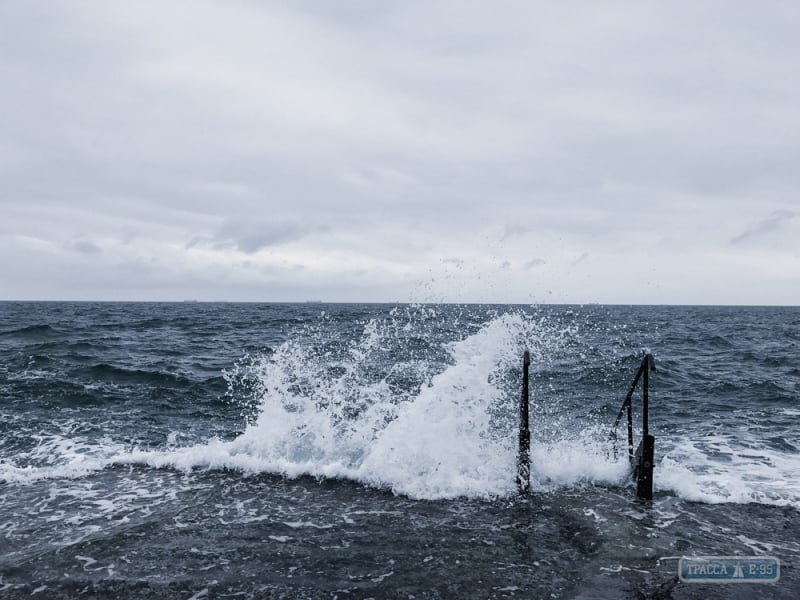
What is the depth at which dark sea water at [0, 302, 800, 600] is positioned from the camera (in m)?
7.56

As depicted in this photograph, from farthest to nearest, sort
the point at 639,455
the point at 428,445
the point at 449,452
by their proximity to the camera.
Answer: the point at 428,445 → the point at 449,452 → the point at 639,455

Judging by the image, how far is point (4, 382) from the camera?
1973 centimetres

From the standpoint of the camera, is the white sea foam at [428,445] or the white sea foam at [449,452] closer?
the white sea foam at [449,452]

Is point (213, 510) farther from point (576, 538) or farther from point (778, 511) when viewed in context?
point (778, 511)

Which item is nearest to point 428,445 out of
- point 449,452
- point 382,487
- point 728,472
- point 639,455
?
point 449,452

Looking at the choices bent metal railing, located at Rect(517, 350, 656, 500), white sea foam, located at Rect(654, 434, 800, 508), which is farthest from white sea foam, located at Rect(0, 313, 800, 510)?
bent metal railing, located at Rect(517, 350, 656, 500)

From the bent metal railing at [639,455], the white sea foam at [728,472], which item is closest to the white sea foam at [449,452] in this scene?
the white sea foam at [728,472]

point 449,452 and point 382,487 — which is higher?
point 449,452

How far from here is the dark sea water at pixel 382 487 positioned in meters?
7.56

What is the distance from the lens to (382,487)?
36.8 feet

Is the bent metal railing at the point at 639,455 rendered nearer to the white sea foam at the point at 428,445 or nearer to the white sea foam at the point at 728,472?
the white sea foam at the point at 428,445

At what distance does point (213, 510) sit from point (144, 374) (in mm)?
14114

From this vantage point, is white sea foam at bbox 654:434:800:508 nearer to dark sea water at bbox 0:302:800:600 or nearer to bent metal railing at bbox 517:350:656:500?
dark sea water at bbox 0:302:800:600

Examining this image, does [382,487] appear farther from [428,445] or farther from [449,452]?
[449,452]
